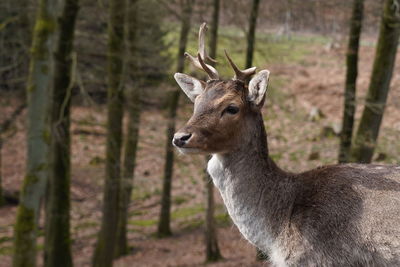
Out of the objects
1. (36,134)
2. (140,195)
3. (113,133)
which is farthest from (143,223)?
(36,134)

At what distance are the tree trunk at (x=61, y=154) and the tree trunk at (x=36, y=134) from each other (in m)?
1.96

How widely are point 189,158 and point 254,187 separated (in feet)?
56.2

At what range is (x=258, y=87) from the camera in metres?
5.06

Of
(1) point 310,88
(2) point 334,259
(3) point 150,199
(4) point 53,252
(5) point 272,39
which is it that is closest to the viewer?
(2) point 334,259

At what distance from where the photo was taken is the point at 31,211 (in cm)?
1023

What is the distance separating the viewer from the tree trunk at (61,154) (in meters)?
12.8

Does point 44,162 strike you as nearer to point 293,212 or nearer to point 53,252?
point 53,252

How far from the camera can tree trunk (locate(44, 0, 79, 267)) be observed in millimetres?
12773

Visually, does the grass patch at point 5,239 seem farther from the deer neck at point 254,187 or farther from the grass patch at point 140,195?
the deer neck at point 254,187

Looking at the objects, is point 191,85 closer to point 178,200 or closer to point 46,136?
point 46,136

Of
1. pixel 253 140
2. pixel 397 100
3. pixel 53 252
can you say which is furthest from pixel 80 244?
pixel 253 140

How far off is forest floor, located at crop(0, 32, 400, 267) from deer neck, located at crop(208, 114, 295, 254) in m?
7.00

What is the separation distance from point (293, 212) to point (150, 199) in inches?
681

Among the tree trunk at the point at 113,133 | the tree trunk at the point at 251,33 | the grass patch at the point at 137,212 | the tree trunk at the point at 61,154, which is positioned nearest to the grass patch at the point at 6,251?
the tree trunk at the point at 61,154
